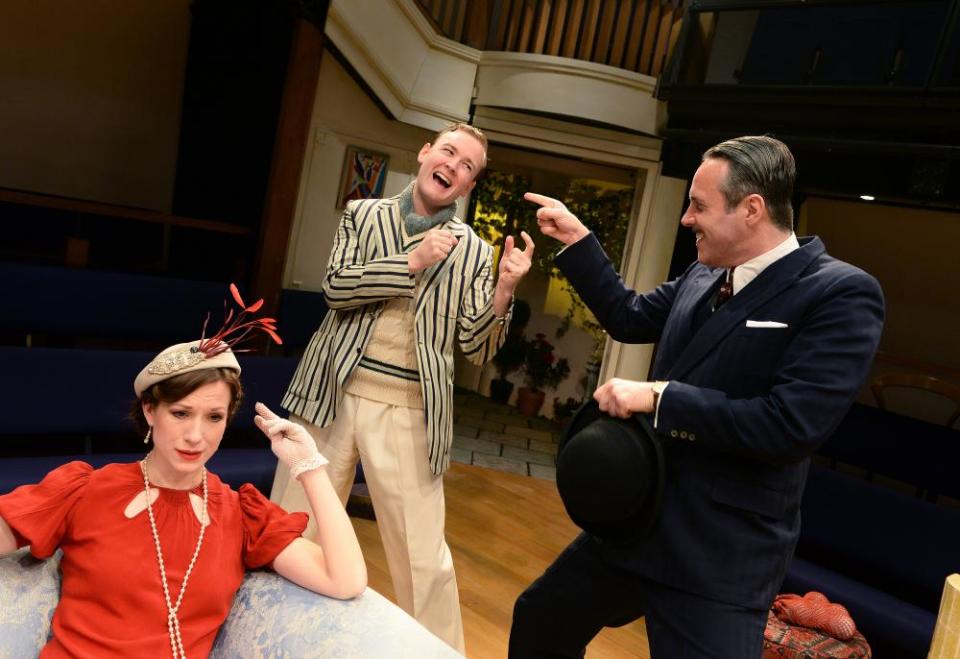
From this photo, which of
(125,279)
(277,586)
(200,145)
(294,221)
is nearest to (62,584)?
(277,586)

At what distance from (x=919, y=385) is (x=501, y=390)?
12.6 feet

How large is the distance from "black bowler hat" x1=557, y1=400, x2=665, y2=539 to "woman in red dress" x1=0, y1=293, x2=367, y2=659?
1.56 ft

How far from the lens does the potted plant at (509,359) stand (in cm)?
862

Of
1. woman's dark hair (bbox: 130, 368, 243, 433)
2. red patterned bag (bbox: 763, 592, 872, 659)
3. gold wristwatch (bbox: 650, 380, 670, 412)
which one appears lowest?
red patterned bag (bbox: 763, 592, 872, 659)

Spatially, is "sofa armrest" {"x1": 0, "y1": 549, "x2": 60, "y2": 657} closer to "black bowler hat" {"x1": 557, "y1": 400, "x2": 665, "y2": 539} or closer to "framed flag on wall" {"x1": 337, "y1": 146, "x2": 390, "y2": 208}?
"black bowler hat" {"x1": 557, "y1": 400, "x2": 665, "y2": 539}

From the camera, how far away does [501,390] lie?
341 inches

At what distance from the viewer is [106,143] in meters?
6.79

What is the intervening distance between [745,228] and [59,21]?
6194 mm

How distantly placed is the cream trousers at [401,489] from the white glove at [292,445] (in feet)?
2.49

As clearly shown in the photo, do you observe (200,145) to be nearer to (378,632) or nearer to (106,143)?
(106,143)

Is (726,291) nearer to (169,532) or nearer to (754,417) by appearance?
(754,417)

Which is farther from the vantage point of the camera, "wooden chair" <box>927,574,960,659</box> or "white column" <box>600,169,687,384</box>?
"white column" <box>600,169,687,384</box>

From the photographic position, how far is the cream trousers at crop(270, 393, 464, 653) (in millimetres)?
2482

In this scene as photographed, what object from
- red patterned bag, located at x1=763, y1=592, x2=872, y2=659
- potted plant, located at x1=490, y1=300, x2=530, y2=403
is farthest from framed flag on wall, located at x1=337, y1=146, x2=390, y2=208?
red patterned bag, located at x1=763, y1=592, x2=872, y2=659
